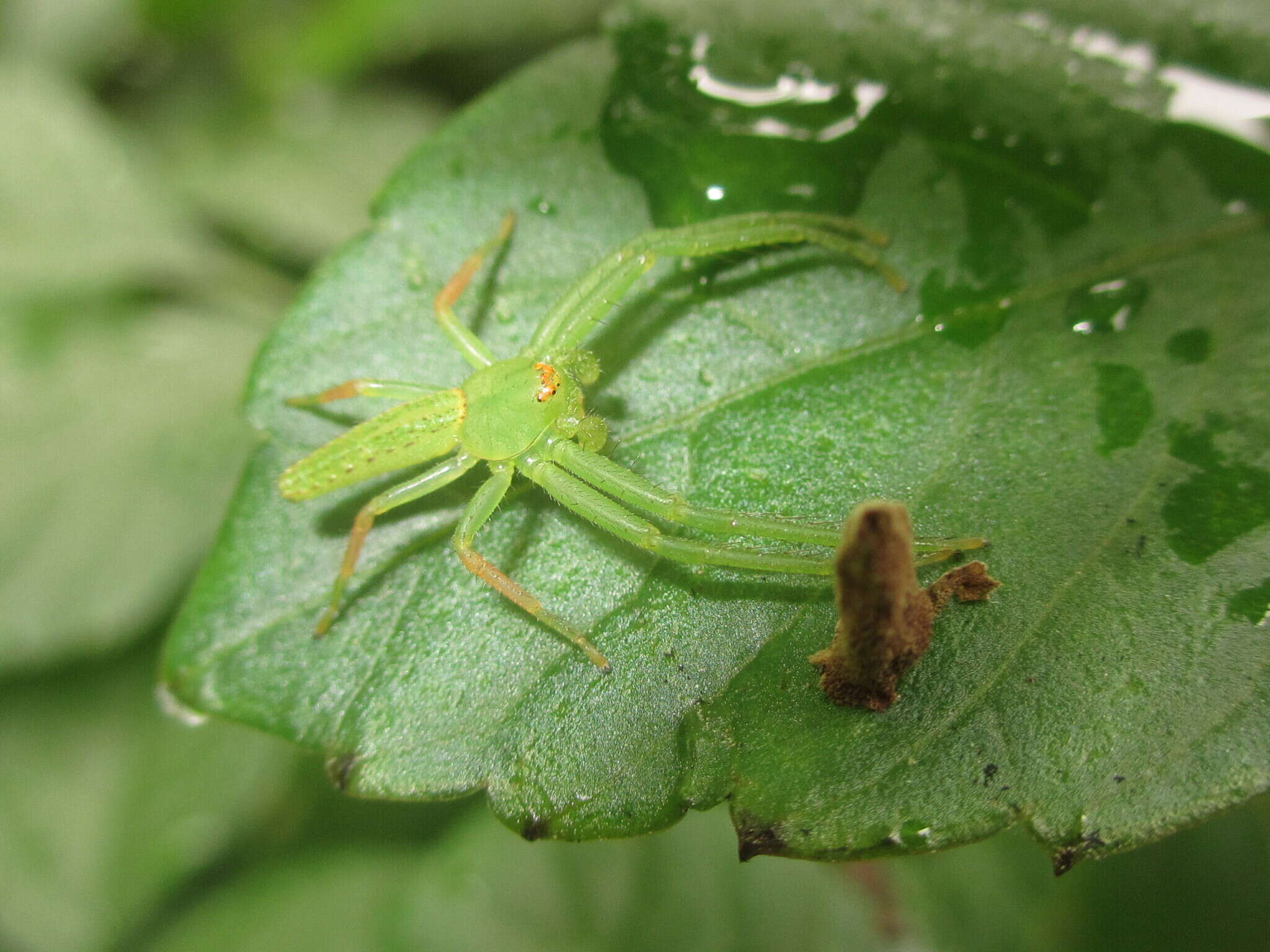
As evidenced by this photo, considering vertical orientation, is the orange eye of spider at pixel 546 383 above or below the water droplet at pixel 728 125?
below

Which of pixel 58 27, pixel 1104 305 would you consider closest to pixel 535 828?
pixel 1104 305

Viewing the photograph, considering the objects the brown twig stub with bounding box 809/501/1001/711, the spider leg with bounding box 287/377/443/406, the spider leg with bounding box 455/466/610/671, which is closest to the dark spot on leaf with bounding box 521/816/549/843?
the spider leg with bounding box 455/466/610/671

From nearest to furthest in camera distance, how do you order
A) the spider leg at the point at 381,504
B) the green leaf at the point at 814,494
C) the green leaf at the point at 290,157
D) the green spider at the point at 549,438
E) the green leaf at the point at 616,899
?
the green leaf at the point at 814,494 → the green spider at the point at 549,438 → the spider leg at the point at 381,504 → the green leaf at the point at 616,899 → the green leaf at the point at 290,157

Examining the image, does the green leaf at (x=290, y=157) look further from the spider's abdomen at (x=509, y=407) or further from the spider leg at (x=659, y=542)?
the spider leg at (x=659, y=542)

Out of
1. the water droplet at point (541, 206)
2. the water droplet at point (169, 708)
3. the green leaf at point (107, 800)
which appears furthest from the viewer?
the green leaf at point (107, 800)

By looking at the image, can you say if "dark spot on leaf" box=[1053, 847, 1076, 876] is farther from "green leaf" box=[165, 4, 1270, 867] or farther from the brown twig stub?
the brown twig stub

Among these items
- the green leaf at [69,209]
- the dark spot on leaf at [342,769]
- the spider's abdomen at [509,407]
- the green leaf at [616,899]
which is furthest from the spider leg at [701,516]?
the green leaf at [69,209]
